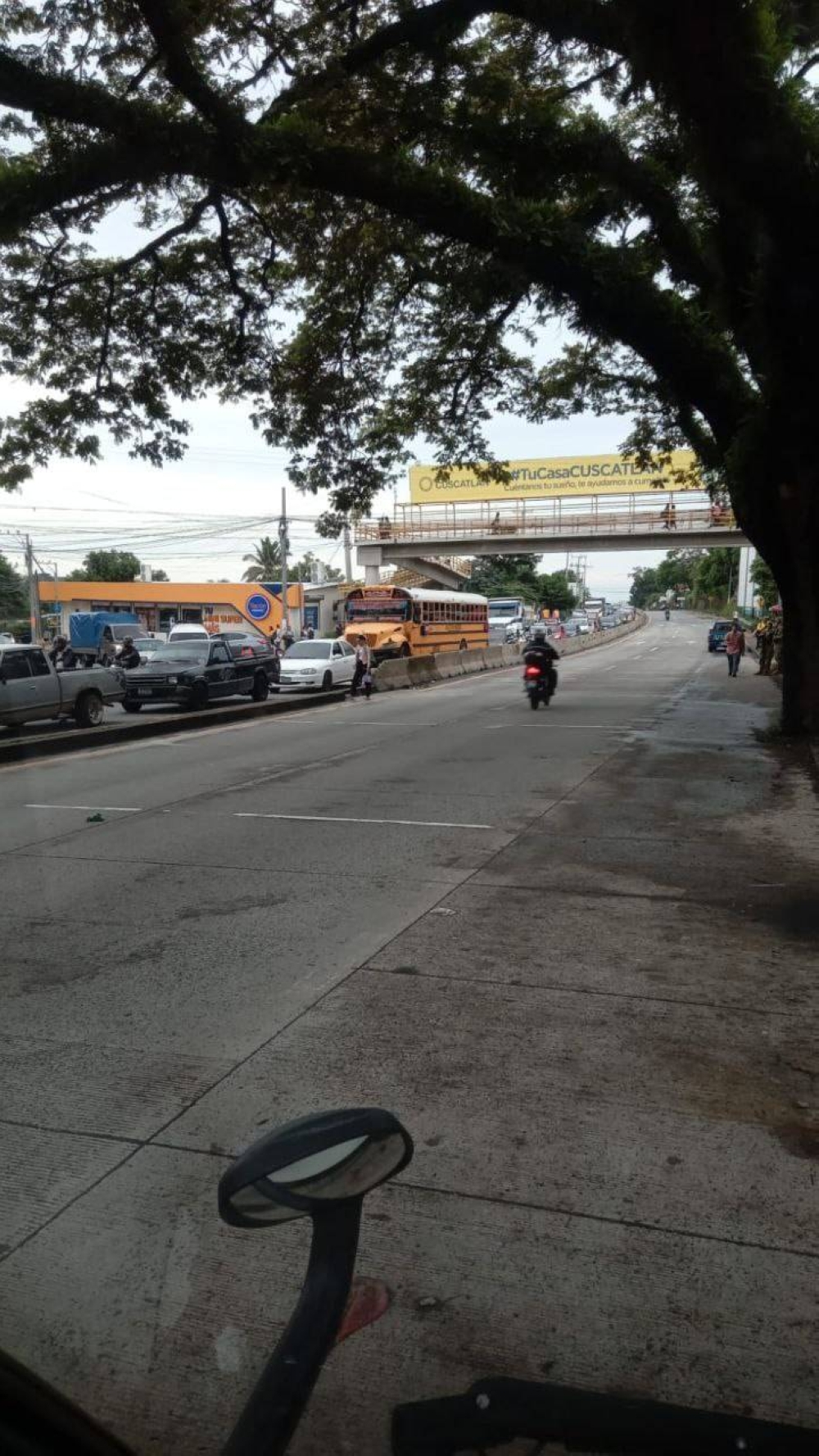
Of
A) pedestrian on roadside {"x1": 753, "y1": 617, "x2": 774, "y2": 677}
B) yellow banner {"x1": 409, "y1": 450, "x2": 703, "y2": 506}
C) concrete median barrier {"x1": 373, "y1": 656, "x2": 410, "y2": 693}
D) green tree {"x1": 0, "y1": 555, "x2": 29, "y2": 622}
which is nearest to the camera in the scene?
concrete median barrier {"x1": 373, "y1": 656, "x2": 410, "y2": 693}

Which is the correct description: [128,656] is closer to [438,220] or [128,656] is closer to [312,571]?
A: [438,220]

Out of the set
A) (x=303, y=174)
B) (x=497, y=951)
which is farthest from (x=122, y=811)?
(x=303, y=174)

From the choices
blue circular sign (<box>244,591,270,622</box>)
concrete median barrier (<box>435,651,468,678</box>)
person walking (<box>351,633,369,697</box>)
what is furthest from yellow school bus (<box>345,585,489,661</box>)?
person walking (<box>351,633,369,697</box>)

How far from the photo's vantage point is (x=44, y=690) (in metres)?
17.9

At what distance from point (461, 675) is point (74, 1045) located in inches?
1307

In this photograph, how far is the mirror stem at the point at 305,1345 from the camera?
164cm

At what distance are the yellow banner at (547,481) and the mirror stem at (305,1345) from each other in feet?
173

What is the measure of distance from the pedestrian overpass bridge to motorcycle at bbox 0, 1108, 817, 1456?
4699 centimetres

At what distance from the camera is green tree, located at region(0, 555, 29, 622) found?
9256 centimetres

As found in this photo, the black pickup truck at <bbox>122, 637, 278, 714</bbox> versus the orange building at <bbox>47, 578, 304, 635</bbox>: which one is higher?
the orange building at <bbox>47, 578, 304, 635</bbox>

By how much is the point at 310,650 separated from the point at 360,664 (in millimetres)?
3335

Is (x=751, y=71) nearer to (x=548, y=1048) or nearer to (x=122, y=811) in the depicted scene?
(x=548, y=1048)

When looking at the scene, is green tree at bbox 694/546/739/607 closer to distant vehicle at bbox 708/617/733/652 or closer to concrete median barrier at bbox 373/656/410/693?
distant vehicle at bbox 708/617/733/652

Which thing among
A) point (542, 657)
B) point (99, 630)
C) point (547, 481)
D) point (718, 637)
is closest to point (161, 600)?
point (99, 630)
